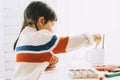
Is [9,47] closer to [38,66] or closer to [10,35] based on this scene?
[10,35]

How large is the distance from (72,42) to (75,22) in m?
0.90

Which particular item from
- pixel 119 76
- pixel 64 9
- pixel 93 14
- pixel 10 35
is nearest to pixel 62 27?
pixel 64 9

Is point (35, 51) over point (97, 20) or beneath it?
beneath

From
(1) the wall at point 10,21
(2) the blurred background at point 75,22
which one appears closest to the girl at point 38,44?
(2) the blurred background at point 75,22

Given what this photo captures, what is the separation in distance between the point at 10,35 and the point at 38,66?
50.1 inches

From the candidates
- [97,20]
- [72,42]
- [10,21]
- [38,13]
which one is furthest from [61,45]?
[10,21]

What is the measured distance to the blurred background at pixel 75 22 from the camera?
5.27 ft

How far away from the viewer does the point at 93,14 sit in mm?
1745

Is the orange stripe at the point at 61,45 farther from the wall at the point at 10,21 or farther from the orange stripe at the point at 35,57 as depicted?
the wall at the point at 10,21

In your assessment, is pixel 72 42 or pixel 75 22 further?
pixel 75 22

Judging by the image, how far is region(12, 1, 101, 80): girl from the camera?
0.88 meters

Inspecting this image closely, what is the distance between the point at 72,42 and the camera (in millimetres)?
919

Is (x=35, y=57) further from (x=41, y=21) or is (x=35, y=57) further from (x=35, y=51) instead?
(x=41, y=21)

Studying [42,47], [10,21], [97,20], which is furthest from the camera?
[10,21]
